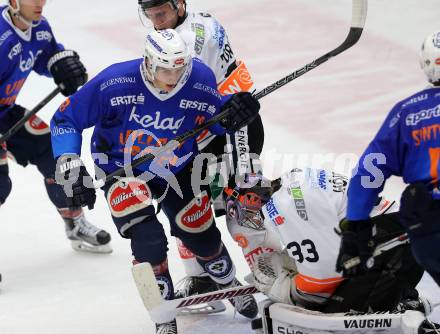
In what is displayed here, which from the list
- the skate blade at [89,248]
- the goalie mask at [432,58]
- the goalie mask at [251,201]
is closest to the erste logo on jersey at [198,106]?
the goalie mask at [251,201]

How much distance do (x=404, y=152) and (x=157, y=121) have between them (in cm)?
114

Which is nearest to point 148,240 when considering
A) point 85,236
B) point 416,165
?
point 416,165

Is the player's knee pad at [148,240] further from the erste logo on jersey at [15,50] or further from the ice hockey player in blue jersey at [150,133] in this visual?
the erste logo on jersey at [15,50]

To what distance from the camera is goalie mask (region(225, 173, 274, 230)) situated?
4172 millimetres

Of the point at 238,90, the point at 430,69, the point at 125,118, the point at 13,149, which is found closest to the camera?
the point at 430,69

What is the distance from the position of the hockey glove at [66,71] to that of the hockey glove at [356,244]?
79.5 inches

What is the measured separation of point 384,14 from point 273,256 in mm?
4205

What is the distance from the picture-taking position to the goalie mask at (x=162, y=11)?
182 inches

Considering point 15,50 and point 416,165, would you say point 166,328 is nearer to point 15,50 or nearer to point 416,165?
point 416,165

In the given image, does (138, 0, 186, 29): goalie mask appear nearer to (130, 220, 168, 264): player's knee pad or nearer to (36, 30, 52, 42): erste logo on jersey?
(36, 30, 52, 42): erste logo on jersey

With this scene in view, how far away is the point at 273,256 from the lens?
13.8 ft

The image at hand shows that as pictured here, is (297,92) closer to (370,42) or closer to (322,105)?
(322,105)

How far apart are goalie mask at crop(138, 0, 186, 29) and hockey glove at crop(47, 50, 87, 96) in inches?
24.4

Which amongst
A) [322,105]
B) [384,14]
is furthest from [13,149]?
[384,14]
